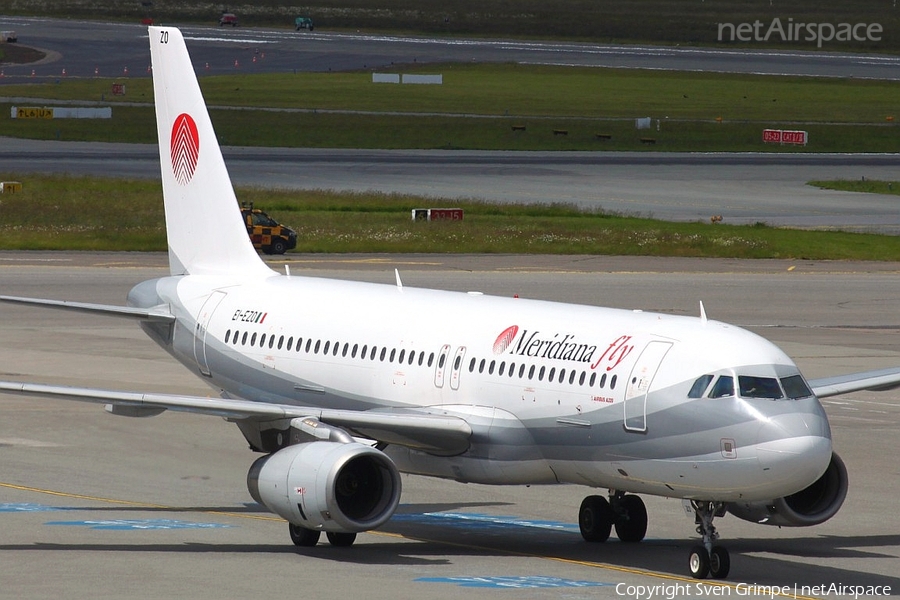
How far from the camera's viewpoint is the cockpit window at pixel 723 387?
76.0 ft

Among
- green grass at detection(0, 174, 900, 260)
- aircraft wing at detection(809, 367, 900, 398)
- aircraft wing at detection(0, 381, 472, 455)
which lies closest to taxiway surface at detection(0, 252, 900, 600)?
aircraft wing at detection(0, 381, 472, 455)

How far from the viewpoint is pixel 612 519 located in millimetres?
26984

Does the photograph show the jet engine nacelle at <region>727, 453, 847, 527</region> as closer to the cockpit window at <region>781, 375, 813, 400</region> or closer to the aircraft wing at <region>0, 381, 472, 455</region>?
the cockpit window at <region>781, 375, 813, 400</region>

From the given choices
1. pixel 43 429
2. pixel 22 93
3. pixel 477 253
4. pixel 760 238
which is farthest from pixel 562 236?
pixel 22 93

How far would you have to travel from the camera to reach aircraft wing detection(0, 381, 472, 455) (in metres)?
25.6

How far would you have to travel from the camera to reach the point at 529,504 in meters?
30.6

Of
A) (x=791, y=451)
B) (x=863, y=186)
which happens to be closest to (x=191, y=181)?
(x=791, y=451)

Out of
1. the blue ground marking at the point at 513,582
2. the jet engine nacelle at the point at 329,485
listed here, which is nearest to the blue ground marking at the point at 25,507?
the jet engine nacelle at the point at 329,485

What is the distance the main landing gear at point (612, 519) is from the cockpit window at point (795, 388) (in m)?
4.68

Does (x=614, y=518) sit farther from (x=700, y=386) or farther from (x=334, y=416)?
(x=334, y=416)

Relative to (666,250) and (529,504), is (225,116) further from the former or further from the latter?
(529,504)

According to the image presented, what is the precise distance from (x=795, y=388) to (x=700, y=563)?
301 cm

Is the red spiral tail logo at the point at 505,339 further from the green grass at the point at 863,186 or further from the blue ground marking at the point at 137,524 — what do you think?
the green grass at the point at 863,186

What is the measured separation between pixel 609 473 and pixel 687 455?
5.66 ft
